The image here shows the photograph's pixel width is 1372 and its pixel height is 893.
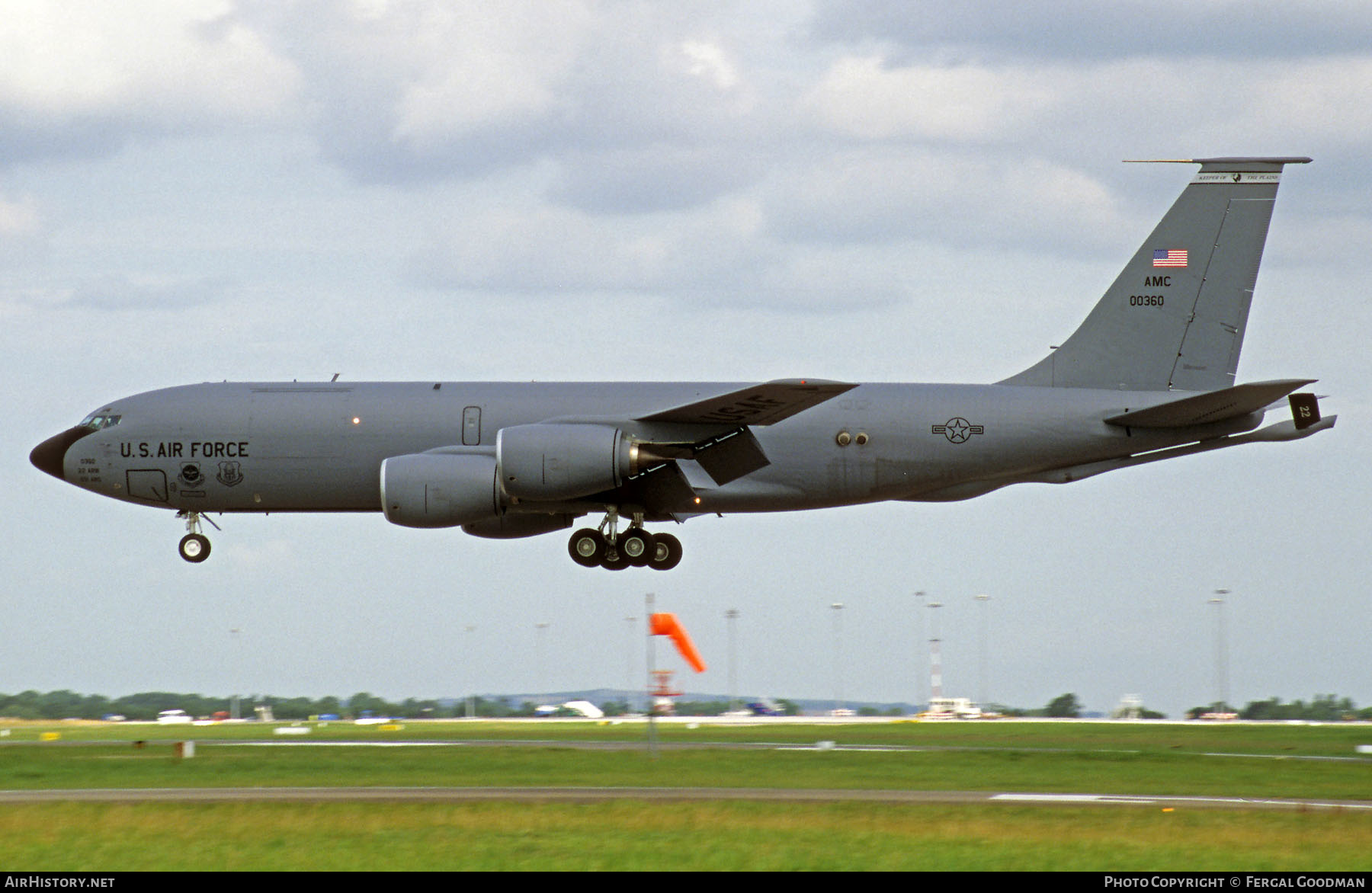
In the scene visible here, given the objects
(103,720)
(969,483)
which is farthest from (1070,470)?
(103,720)

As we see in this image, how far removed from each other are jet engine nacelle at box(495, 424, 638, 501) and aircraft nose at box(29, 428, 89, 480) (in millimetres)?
11150

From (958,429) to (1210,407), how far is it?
5.32 meters

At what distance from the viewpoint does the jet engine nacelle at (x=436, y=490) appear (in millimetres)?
34500

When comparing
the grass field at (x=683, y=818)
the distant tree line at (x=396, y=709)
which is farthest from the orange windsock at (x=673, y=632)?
the distant tree line at (x=396, y=709)

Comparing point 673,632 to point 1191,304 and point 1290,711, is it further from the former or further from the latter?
point 1290,711

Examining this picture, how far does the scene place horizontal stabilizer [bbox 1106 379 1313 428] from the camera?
3262 cm

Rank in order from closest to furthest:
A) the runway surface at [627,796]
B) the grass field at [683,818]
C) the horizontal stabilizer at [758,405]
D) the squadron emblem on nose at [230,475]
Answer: the grass field at [683,818] → the runway surface at [627,796] → the horizontal stabilizer at [758,405] → the squadron emblem on nose at [230,475]

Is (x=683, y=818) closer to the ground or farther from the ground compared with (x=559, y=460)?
closer to the ground

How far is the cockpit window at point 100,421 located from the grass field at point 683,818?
7.85m

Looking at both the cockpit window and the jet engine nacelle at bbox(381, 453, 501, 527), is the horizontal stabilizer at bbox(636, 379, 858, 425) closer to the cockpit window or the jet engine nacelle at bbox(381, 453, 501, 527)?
the jet engine nacelle at bbox(381, 453, 501, 527)

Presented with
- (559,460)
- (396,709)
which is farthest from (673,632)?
(396,709)

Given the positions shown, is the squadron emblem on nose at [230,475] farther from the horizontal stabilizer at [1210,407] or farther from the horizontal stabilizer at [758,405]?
the horizontal stabilizer at [1210,407]

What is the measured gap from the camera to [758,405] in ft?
109

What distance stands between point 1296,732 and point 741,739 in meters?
19.2
